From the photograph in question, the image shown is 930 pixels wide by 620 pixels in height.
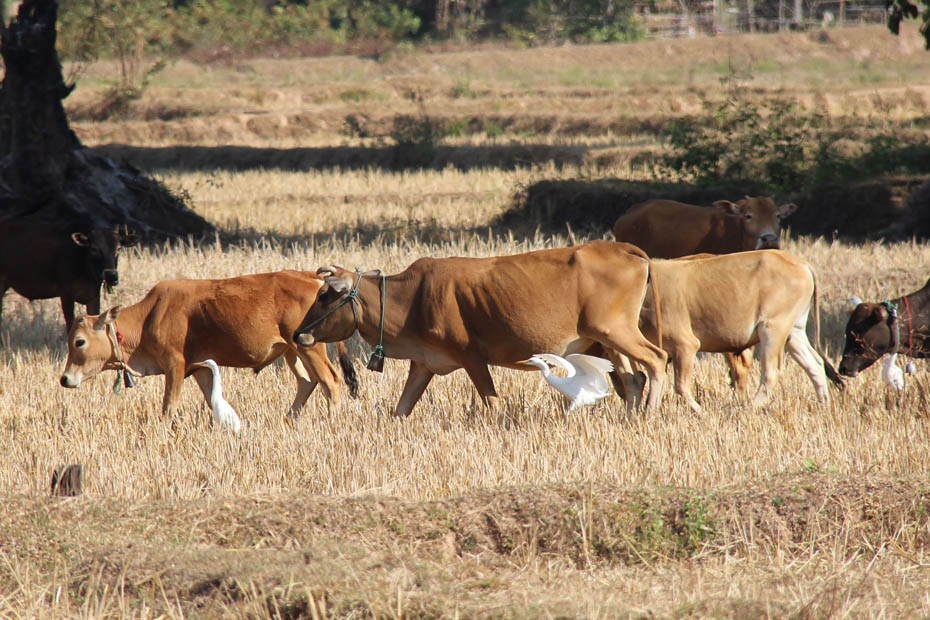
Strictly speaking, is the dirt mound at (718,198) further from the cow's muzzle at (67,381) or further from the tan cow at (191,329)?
the cow's muzzle at (67,381)

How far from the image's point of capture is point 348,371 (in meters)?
8.82

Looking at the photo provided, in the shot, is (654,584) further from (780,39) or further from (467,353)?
(780,39)

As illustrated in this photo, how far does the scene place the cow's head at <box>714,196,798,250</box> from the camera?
11.0 metres

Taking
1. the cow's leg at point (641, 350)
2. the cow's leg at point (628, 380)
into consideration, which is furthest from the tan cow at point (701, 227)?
the cow's leg at point (641, 350)

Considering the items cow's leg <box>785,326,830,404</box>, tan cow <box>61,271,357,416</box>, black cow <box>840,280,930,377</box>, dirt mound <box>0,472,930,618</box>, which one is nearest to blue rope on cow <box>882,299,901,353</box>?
black cow <box>840,280,930,377</box>

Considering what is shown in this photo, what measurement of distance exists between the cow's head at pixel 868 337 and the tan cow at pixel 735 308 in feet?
1.10

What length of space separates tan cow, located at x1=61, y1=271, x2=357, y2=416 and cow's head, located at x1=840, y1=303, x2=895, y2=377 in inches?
155

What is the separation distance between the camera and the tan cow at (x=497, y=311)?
25.5 feet

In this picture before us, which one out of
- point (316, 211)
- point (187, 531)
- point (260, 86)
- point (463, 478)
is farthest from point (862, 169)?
point (260, 86)

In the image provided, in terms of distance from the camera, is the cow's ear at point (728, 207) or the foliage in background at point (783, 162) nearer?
the cow's ear at point (728, 207)

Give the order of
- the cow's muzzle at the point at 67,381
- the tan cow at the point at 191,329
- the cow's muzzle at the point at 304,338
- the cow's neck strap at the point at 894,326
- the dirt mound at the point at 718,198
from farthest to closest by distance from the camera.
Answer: the dirt mound at the point at 718,198
the cow's neck strap at the point at 894,326
the tan cow at the point at 191,329
the cow's muzzle at the point at 67,381
the cow's muzzle at the point at 304,338

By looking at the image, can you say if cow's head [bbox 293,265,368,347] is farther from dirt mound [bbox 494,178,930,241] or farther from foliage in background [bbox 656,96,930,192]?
foliage in background [bbox 656,96,930,192]

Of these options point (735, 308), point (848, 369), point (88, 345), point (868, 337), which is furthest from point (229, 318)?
point (868, 337)

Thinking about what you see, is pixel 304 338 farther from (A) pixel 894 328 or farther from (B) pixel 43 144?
(B) pixel 43 144
